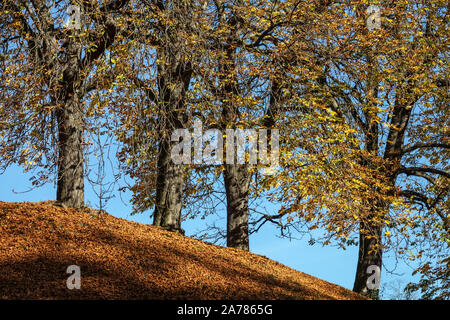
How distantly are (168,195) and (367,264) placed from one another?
696cm

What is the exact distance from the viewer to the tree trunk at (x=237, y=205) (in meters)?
12.5

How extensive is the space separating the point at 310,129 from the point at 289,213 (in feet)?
8.78

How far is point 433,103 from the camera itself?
47.9 feet

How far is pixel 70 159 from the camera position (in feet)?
31.5

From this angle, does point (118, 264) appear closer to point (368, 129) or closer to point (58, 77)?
point (58, 77)

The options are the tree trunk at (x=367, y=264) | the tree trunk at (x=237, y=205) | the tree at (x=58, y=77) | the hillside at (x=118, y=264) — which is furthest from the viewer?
the tree trunk at (x=367, y=264)

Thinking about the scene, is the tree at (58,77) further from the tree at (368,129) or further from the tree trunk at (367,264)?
the tree trunk at (367,264)

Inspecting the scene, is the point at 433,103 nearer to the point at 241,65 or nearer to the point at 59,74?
the point at 241,65

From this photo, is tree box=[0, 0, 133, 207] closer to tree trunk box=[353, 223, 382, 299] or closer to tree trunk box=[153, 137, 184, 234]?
tree trunk box=[153, 137, 184, 234]

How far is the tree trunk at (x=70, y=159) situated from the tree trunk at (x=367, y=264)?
27.2ft

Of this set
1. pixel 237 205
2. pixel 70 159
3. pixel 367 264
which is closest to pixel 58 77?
pixel 70 159

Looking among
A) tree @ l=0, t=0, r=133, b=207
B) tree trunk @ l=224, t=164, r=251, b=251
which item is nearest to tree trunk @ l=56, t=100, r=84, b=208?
tree @ l=0, t=0, r=133, b=207

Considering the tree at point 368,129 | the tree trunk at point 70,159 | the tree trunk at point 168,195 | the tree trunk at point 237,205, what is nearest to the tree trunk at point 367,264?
the tree at point 368,129

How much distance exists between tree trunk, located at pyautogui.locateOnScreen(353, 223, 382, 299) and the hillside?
3.30 meters
